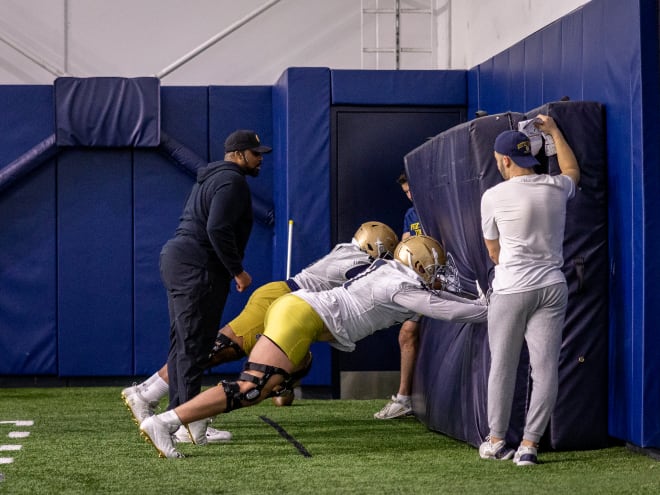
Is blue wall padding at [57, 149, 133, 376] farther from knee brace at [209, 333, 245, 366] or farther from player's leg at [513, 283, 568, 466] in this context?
player's leg at [513, 283, 568, 466]

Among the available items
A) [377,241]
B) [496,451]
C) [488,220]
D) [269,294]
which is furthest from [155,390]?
[488,220]

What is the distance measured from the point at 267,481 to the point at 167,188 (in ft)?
17.7

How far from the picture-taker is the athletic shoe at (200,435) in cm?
591

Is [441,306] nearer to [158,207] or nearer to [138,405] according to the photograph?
[138,405]

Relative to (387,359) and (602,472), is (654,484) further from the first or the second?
(387,359)

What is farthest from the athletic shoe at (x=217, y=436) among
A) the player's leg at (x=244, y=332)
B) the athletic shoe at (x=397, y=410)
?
the athletic shoe at (x=397, y=410)

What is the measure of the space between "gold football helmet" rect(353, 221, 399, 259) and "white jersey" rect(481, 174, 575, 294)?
1.59 metres

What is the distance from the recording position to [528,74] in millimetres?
7355

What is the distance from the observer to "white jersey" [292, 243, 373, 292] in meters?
6.88

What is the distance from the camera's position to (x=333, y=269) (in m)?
7.02

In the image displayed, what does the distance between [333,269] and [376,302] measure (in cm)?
141

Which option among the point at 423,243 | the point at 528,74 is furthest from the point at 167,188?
the point at 423,243

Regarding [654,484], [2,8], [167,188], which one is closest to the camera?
[654,484]

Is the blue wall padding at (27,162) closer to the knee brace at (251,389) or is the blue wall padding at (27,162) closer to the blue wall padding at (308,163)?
the blue wall padding at (308,163)
